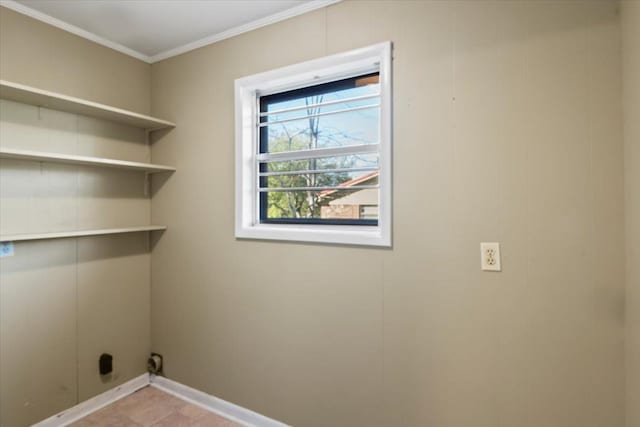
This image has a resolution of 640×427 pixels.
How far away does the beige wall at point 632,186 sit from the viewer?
3.47ft

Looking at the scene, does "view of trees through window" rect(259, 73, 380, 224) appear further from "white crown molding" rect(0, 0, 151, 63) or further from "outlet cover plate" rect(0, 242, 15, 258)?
"outlet cover plate" rect(0, 242, 15, 258)

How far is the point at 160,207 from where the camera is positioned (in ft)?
7.87

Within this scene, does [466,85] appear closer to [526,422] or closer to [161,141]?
[526,422]

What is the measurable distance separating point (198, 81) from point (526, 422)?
256 centimetres

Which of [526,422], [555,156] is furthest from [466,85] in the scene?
[526,422]

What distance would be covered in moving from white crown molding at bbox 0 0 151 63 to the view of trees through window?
1.07 metres

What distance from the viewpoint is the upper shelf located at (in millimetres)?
1607

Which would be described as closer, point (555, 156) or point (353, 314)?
point (555, 156)

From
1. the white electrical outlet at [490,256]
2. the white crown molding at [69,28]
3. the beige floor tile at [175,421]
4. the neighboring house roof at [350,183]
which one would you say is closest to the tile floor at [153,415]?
the beige floor tile at [175,421]

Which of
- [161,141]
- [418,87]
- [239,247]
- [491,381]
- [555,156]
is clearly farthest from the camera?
[161,141]

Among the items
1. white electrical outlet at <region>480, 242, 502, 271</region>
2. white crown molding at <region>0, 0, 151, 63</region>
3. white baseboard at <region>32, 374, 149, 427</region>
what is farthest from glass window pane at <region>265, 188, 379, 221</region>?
white baseboard at <region>32, 374, 149, 427</region>

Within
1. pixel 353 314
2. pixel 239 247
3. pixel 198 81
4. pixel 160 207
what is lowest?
pixel 353 314

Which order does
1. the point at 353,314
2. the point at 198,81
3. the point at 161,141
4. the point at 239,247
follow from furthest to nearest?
the point at 161,141 < the point at 198,81 < the point at 239,247 < the point at 353,314

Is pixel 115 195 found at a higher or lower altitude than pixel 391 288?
higher
